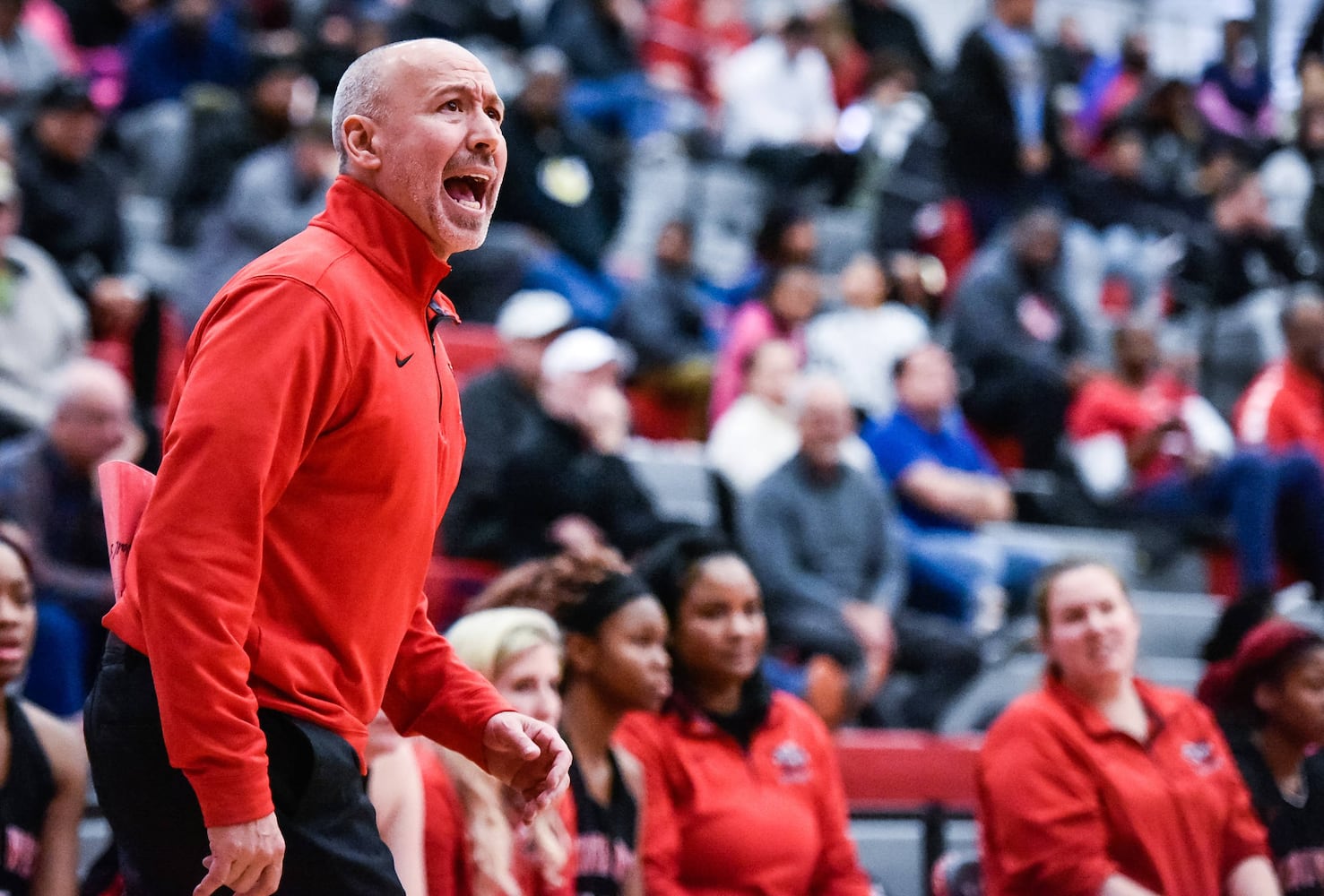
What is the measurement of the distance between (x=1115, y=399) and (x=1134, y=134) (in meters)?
3.91

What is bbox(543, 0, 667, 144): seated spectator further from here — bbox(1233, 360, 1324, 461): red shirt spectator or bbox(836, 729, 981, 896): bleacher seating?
bbox(836, 729, 981, 896): bleacher seating

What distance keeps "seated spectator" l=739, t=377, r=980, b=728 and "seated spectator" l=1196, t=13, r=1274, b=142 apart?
6582 mm

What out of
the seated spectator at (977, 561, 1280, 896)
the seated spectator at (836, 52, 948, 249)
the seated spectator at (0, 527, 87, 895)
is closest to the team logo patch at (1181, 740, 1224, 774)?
the seated spectator at (977, 561, 1280, 896)

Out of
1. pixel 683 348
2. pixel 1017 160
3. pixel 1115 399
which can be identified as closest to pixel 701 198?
pixel 1017 160

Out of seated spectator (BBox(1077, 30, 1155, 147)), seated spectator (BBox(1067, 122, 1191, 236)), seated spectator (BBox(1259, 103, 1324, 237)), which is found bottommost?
seated spectator (BBox(1067, 122, 1191, 236))

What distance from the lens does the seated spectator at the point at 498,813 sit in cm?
302

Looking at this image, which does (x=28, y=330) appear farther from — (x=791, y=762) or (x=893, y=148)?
(x=893, y=148)

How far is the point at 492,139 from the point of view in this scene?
193cm

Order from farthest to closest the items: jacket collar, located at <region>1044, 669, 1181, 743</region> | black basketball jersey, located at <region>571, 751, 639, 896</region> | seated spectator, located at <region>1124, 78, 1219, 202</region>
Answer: seated spectator, located at <region>1124, 78, 1219, 202</region> < jacket collar, located at <region>1044, 669, 1181, 743</region> < black basketball jersey, located at <region>571, 751, 639, 896</region>

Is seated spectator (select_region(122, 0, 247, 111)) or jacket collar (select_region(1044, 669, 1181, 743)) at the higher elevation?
seated spectator (select_region(122, 0, 247, 111))

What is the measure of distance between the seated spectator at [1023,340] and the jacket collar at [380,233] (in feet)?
18.5

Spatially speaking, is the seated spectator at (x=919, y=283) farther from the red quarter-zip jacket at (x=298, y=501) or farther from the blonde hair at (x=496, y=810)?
the red quarter-zip jacket at (x=298, y=501)

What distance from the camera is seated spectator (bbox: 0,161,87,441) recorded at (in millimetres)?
5137

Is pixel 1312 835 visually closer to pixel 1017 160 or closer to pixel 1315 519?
pixel 1315 519
